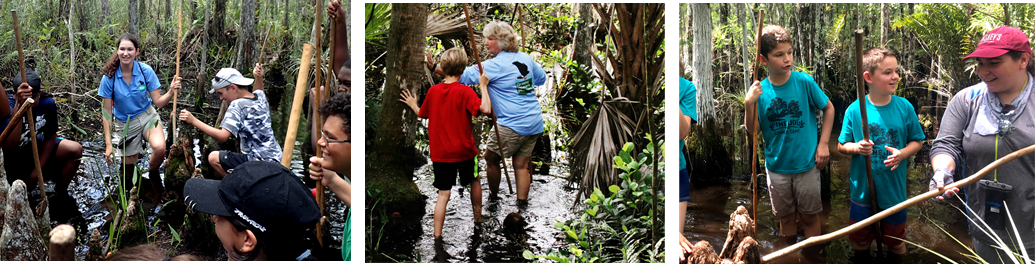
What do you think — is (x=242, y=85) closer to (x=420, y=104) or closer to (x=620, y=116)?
(x=420, y=104)

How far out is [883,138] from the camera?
132 inches

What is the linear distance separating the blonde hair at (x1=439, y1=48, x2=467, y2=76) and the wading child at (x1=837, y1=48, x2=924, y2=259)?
2.12 metres

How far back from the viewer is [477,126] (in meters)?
3.58

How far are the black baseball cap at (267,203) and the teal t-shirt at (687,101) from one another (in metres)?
2.03

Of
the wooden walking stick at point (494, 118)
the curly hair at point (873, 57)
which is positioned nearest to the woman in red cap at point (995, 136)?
the curly hair at point (873, 57)

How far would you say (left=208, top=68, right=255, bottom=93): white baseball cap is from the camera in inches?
140

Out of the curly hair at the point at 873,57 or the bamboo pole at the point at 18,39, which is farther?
the bamboo pole at the point at 18,39

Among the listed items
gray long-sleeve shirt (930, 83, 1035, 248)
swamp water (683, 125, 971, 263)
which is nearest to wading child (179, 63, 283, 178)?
→ swamp water (683, 125, 971, 263)

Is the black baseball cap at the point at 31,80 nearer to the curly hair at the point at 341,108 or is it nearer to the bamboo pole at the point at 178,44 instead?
the bamboo pole at the point at 178,44

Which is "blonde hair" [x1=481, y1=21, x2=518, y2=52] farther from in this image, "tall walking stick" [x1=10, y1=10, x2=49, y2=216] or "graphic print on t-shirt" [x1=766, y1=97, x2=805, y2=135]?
"tall walking stick" [x1=10, y1=10, x2=49, y2=216]

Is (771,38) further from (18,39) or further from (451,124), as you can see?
(18,39)

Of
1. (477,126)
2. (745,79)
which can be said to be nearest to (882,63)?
(745,79)

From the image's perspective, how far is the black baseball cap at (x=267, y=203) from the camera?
2.62 m

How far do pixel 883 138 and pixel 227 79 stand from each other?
3.66 meters
